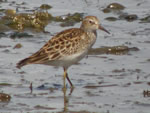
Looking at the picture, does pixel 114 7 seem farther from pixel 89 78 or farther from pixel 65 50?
pixel 65 50

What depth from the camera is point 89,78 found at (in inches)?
433

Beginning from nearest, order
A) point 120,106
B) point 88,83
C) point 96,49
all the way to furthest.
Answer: point 120,106
point 88,83
point 96,49

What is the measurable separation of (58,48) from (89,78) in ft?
3.36

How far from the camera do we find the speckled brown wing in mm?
10266

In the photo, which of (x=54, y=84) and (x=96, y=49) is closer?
(x=54, y=84)

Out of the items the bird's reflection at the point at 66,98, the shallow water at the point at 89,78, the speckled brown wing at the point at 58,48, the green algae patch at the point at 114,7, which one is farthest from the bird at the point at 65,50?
the green algae patch at the point at 114,7

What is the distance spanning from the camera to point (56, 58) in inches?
408

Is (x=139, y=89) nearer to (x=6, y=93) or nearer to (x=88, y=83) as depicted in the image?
(x=88, y=83)

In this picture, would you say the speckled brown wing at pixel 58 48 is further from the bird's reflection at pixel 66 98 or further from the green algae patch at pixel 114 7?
the green algae patch at pixel 114 7

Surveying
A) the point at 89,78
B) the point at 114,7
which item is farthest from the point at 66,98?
the point at 114,7

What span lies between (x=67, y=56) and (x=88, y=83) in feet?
2.27

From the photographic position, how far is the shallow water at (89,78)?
943cm

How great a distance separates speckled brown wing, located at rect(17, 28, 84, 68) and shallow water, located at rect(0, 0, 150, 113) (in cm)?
57

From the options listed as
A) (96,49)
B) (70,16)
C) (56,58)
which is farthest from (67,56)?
(70,16)
